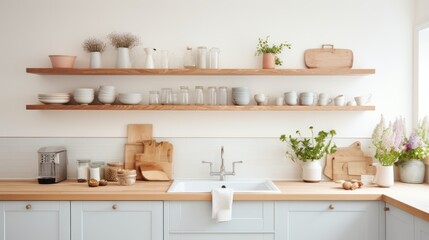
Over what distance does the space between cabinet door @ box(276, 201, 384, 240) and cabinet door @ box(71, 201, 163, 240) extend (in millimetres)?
926

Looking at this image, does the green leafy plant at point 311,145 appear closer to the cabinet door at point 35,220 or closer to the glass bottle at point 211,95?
→ the glass bottle at point 211,95

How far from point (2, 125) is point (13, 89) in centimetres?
34

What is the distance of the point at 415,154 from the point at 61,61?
3101 millimetres

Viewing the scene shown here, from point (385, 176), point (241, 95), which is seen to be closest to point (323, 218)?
point (385, 176)

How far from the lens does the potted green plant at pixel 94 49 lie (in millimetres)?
3822

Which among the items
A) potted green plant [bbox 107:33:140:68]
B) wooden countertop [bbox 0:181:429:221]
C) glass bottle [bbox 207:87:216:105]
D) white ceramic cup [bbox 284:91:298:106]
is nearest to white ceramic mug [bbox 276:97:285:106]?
white ceramic cup [bbox 284:91:298:106]

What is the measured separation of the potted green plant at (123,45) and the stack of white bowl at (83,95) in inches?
13.1

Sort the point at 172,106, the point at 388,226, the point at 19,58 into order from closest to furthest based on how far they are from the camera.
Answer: the point at 388,226 → the point at 172,106 → the point at 19,58

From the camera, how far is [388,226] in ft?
10.6

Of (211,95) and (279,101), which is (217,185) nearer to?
(211,95)

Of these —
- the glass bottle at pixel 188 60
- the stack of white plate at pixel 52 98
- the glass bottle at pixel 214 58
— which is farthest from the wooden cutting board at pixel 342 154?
the stack of white plate at pixel 52 98

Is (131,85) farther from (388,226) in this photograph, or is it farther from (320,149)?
(388,226)

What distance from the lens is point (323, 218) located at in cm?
329

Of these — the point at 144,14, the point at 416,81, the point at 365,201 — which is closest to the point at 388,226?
the point at 365,201
